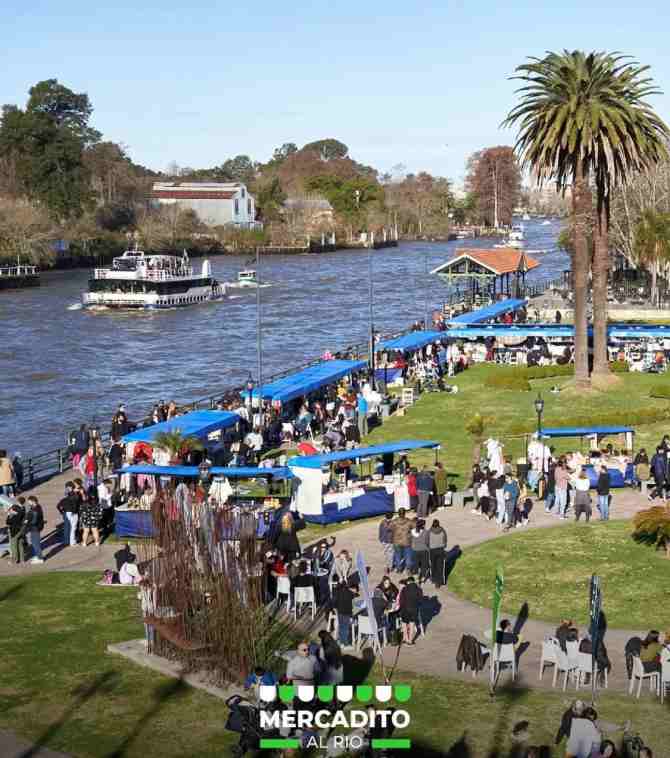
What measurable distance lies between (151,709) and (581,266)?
3157 centimetres

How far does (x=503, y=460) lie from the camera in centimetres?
3088

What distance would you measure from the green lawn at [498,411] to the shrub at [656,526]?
316 inches

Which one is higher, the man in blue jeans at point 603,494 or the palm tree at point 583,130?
the palm tree at point 583,130

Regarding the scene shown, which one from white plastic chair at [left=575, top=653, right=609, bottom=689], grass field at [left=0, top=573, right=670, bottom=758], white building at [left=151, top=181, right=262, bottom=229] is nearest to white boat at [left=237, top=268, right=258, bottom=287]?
white building at [left=151, top=181, right=262, bottom=229]

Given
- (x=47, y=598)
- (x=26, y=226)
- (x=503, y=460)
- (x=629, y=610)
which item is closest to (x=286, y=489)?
(x=503, y=460)

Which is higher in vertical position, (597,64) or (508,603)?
(597,64)

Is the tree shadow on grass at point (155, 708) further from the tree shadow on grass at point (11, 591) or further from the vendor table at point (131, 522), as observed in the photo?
the vendor table at point (131, 522)

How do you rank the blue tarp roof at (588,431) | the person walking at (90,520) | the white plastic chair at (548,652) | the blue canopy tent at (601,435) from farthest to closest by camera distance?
the blue tarp roof at (588,431) → the blue canopy tent at (601,435) → the person walking at (90,520) → the white plastic chair at (548,652)

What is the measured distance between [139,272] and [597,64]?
225ft

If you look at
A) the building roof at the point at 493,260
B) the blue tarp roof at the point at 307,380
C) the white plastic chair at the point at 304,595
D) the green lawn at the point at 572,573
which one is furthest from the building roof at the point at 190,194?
the white plastic chair at the point at 304,595

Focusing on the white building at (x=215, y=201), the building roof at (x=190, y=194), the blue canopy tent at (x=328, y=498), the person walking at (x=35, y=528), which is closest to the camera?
the person walking at (x=35, y=528)

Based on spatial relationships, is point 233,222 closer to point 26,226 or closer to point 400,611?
point 26,226

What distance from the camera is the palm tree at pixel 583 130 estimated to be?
141 ft

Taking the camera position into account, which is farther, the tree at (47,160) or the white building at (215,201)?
the white building at (215,201)
